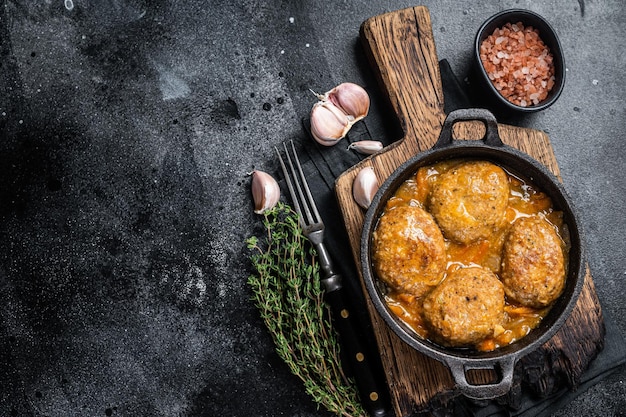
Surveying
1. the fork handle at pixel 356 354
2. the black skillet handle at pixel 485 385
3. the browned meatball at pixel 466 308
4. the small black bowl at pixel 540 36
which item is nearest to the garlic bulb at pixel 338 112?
the small black bowl at pixel 540 36

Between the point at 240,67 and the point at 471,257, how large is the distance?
1377 mm

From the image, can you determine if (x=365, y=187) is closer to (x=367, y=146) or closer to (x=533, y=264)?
(x=367, y=146)

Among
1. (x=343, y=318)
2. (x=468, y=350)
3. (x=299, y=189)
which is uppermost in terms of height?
(x=299, y=189)

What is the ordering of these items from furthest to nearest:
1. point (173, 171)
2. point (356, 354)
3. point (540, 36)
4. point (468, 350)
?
point (173, 171) < point (540, 36) < point (356, 354) < point (468, 350)

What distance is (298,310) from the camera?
2580mm

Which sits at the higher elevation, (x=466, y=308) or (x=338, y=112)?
(x=338, y=112)

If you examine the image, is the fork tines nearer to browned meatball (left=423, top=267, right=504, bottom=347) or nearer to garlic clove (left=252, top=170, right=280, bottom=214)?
garlic clove (left=252, top=170, right=280, bottom=214)

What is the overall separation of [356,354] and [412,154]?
2.82ft

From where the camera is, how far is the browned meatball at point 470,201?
6.91 ft

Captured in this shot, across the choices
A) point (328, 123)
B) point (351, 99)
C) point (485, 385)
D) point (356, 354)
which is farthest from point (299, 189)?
point (485, 385)

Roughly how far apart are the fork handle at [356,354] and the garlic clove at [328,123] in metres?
0.59

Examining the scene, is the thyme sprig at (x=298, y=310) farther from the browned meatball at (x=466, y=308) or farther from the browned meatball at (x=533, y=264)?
the browned meatball at (x=533, y=264)

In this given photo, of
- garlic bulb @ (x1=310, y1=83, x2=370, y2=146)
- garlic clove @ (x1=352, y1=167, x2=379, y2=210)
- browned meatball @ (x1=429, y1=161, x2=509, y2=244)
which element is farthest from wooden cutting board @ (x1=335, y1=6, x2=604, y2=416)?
browned meatball @ (x1=429, y1=161, x2=509, y2=244)

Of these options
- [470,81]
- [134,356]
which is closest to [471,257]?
[470,81]
